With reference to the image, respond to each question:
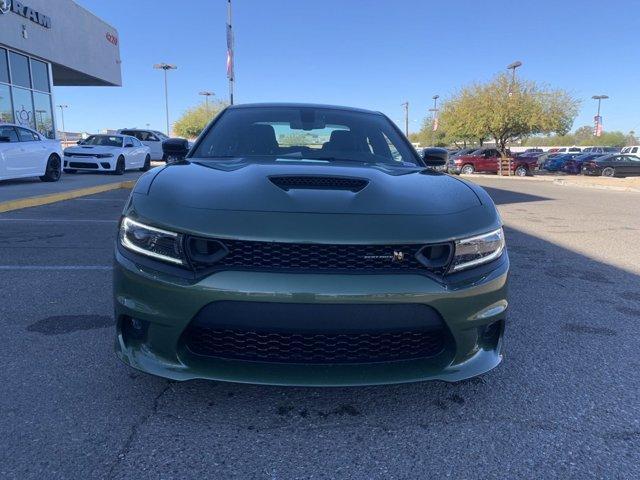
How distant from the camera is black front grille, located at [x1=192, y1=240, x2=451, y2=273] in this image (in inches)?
73.4

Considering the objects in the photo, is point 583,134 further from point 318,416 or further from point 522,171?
point 318,416

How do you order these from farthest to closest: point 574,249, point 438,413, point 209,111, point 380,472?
1. point 209,111
2. point 574,249
3. point 438,413
4. point 380,472

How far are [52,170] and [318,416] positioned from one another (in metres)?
13.3

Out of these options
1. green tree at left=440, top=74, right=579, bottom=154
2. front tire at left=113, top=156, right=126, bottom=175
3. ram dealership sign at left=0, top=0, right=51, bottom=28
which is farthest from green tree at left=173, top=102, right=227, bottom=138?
front tire at left=113, top=156, right=126, bottom=175

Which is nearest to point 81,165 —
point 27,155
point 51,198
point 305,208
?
point 27,155

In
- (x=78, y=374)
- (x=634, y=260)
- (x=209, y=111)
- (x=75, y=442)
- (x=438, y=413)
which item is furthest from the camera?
(x=209, y=111)

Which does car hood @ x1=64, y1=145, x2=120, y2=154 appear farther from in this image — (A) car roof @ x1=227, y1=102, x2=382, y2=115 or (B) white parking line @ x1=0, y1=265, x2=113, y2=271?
(A) car roof @ x1=227, y1=102, x2=382, y2=115

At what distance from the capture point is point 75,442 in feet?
6.38

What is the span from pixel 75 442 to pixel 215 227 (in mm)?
1038

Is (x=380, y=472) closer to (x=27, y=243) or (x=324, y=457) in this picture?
(x=324, y=457)

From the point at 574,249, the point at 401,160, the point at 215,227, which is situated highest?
the point at 401,160

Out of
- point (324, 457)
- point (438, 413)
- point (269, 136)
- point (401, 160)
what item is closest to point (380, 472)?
point (324, 457)

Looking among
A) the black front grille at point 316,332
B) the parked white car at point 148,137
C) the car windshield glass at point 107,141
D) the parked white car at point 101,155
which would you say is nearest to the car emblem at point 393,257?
the black front grille at point 316,332

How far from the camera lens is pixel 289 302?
181 centimetres
